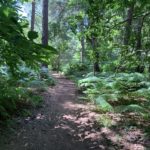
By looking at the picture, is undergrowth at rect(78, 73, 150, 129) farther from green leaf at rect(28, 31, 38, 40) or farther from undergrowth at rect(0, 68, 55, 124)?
green leaf at rect(28, 31, 38, 40)

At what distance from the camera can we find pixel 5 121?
20.0ft

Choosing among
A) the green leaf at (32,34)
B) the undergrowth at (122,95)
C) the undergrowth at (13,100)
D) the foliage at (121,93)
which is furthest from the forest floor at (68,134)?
the green leaf at (32,34)

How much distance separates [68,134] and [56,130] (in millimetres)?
355

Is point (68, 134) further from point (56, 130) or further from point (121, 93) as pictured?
point (121, 93)

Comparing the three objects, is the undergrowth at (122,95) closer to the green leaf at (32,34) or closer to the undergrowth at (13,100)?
the undergrowth at (13,100)

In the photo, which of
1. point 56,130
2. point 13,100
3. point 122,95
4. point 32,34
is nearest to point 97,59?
point 122,95

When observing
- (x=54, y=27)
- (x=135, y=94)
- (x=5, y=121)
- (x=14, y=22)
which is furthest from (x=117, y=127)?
(x=54, y=27)

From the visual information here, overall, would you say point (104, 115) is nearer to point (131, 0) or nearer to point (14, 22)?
point (131, 0)

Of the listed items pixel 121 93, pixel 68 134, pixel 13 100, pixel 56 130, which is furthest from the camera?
pixel 121 93

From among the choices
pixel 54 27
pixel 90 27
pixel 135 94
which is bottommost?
pixel 135 94

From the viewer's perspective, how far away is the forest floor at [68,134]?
5.42 meters

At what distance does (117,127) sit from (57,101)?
3078 millimetres

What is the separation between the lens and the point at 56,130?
6203 millimetres

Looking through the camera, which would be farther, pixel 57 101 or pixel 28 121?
pixel 57 101
